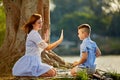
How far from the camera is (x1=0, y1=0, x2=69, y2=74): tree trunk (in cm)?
1128

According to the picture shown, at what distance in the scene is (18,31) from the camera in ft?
38.4

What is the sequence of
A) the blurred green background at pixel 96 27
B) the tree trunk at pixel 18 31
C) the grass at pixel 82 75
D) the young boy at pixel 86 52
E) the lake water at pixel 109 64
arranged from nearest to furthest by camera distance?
the grass at pixel 82 75 → the young boy at pixel 86 52 → the tree trunk at pixel 18 31 → the lake water at pixel 109 64 → the blurred green background at pixel 96 27

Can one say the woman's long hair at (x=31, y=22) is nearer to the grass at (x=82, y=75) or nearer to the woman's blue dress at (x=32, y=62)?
the woman's blue dress at (x=32, y=62)

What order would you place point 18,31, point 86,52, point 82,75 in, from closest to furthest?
point 82,75 < point 86,52 < point 18,31

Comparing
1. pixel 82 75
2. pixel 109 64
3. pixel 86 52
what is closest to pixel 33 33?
pixel 86 52

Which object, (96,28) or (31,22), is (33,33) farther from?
(96,28)

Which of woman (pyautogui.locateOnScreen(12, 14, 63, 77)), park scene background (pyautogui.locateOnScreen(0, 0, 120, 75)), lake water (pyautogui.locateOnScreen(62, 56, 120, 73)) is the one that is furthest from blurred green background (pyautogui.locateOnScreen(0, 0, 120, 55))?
woman (pyautogui.locateOnScreen(12, 14, 63, 77))

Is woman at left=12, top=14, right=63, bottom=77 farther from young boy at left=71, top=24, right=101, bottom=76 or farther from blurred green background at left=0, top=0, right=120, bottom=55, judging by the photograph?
blurred green background at left=0, top=0, right=120, bottom=55

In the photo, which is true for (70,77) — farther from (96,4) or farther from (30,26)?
(96,4)

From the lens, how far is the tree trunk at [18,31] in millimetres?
11281

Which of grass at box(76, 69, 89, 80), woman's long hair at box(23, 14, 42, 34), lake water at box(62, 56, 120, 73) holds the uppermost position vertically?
woman's long hair at box(23, 14, 42, 34)

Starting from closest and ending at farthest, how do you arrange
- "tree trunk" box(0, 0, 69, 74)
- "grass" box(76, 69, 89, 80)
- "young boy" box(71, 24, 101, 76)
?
"grass" box(76, 69, 89, 80), "young boy" box(71, 24, 101, 76), "tree trunk" box(0, 0, 69, 74)

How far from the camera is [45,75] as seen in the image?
867cm

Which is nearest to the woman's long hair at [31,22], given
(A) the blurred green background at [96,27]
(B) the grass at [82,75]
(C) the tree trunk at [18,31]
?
(B) the grass at [82,75]
